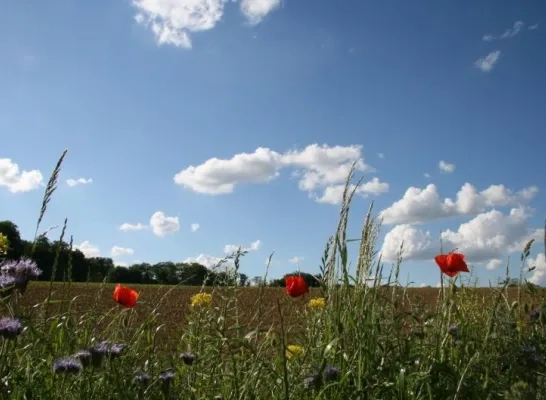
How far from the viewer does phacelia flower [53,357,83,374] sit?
78.0 inches

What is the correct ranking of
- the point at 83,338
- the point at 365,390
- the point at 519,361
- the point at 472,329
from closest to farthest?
1. the point at 365,390
2. the point at 519,361
3. the point at 83,338
4. the point at 472,329

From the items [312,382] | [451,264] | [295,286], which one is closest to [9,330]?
[312,382]

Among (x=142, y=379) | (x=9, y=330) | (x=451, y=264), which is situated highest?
(x=451, y=264)

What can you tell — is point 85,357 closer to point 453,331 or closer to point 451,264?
point 453,331

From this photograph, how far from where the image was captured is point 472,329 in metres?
3.93

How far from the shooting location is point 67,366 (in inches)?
78.5

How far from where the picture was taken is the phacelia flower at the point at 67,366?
198 centimetres

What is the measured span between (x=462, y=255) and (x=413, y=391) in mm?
1206

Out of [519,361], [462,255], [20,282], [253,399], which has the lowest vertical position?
[253,399]

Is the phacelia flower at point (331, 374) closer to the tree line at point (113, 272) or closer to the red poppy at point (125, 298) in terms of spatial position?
the tree line at point (113, 272)

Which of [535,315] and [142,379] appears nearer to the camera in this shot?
[142,379]

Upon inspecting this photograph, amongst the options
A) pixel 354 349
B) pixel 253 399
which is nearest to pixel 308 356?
pixel 354 349

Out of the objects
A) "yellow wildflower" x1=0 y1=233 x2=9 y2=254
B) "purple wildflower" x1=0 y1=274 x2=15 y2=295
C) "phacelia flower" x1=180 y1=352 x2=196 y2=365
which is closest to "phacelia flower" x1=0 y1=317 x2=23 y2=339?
"purple wildflower" x1=0 y1=274 x2=15 y2=295

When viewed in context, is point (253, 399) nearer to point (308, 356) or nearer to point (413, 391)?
point (308, 356)
